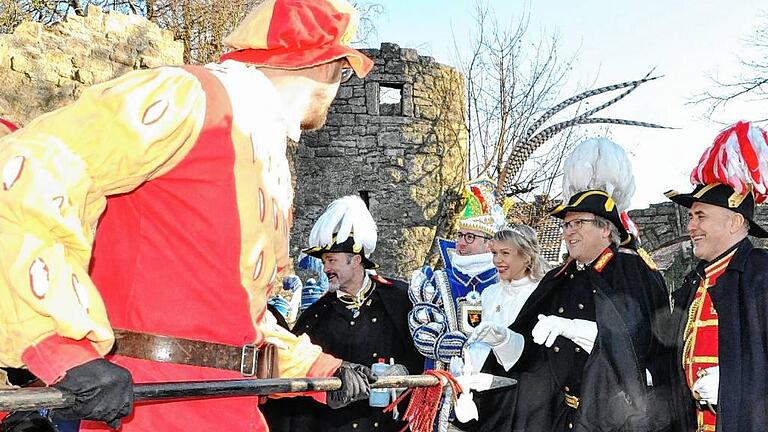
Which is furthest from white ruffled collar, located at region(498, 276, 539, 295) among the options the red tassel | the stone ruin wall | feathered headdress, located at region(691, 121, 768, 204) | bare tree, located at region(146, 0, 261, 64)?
bare tree, located at region(146, 0, 261, 64)

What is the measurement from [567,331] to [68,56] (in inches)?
225

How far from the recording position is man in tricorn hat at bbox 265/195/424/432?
5.42 meters

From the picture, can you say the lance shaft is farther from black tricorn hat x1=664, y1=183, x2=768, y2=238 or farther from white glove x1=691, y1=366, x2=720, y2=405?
black tricorn hat x1=664, y1=183, x2=768, y2=238

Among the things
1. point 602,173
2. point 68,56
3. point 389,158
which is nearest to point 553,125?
point 389,158

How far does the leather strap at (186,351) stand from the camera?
2.06m

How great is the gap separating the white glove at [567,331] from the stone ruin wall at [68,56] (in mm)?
4979

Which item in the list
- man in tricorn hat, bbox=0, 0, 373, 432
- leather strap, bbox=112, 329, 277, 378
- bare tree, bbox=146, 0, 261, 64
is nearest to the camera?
man in tricorn hat, bbox=0, 0, 373, 432

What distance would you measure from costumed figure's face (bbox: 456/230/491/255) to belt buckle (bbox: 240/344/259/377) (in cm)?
370

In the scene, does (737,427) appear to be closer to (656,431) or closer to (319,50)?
(656,431)

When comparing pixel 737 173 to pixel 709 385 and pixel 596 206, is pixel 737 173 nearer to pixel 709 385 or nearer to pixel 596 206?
pixel 596 206

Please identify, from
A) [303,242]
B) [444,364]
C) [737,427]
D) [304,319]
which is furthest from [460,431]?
[303,242]

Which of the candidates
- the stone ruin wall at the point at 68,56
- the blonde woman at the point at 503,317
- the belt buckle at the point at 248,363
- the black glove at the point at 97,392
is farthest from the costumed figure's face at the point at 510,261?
the stone ruin wall at the point at 68,56

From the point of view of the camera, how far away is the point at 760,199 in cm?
423

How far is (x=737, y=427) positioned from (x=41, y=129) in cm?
301
